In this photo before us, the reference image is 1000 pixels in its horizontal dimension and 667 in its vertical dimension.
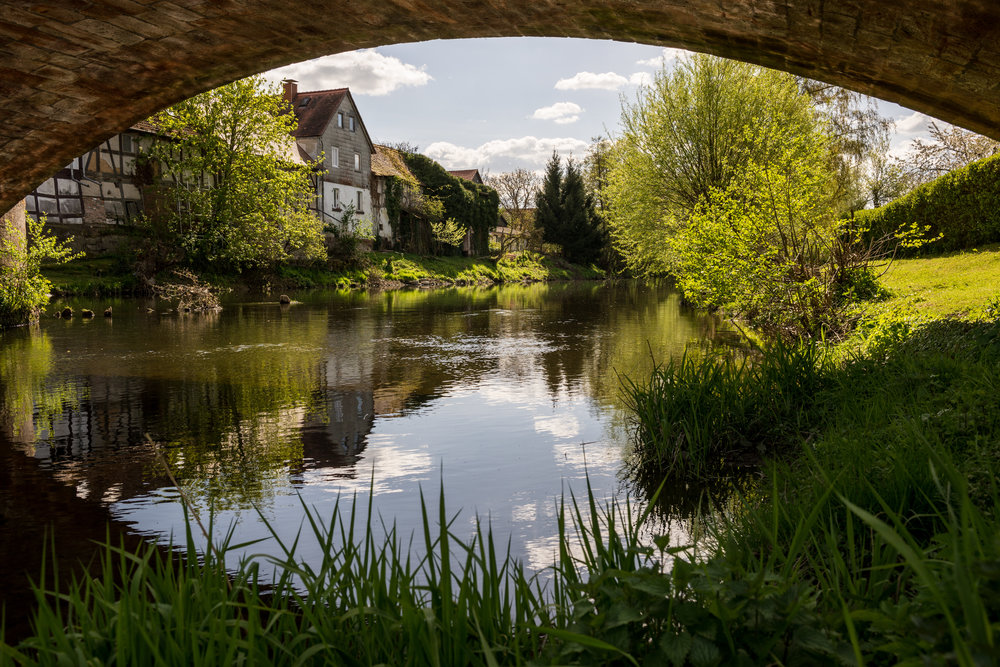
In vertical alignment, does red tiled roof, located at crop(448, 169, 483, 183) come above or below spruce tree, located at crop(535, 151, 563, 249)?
above

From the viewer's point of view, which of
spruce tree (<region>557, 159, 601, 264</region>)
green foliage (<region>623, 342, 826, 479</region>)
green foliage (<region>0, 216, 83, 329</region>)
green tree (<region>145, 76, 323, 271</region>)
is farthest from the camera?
spruce tree (<region>557, 159, 601, 264</region>)

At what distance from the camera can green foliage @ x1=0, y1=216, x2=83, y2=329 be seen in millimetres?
13062

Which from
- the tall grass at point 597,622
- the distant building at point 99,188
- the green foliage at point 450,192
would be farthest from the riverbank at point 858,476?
the green foliage at point 450,192

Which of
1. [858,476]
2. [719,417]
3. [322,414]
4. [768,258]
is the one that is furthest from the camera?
[768,258]

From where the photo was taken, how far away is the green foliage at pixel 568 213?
49688mm

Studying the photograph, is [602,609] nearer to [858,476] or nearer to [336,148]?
[858,476]

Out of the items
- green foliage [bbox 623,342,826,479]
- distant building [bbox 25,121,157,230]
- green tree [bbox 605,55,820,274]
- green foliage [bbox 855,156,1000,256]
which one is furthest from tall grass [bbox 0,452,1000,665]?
distant building [bbox 25,121,157,230]

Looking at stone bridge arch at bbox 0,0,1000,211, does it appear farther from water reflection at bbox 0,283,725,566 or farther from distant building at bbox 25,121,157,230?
distant building at bbox 25,121,157,230

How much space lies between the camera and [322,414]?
22.4ft

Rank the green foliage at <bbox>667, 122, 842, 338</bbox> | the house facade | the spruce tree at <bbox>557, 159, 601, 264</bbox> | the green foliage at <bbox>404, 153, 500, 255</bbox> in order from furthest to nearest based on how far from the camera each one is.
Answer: the spruce tree at <bbox>557, 159, 601, 264</bbox> < the green foliage at <bbox>404, 153, 500, 255</bbox> < the house facade < the green foliage at <bbox>667, 122, 842, 338</bbox>

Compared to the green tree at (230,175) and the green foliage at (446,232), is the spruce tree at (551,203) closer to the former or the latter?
the green foliage at (446,232)

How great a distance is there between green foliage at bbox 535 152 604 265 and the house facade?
13300 mm

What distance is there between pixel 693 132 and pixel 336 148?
2491cm

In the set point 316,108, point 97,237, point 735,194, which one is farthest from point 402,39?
point 316,108
